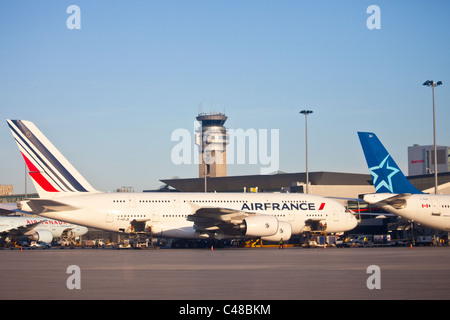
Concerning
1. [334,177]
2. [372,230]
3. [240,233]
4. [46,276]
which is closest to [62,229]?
[240,233]

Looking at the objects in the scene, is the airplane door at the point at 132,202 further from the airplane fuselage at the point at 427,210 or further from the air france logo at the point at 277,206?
the airplane fuselage at the point at 427,210

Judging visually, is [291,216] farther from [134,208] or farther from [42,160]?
[42,160]

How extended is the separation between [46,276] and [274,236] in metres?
29.4

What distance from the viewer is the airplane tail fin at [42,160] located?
46.8 m

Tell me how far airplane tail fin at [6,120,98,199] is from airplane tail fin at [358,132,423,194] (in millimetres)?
23670

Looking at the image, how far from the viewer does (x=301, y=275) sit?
20.5 metres

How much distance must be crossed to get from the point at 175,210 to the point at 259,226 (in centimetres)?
714

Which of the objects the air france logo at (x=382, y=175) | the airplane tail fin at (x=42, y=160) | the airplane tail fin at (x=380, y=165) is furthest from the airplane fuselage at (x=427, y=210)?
the airplane tail fin at (x=42, y=160)

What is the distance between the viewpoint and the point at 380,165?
48.8 metres

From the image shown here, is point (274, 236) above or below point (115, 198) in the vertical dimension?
below

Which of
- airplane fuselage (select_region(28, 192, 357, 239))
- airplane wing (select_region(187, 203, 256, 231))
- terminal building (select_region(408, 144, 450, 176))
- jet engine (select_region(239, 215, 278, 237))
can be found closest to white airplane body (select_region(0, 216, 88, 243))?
airplane fuselage (select_region(28, 192, 357, 239))

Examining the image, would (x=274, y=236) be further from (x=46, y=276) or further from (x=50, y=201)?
(x=46, y=276)

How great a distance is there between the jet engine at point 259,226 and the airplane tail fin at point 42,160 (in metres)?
14.2

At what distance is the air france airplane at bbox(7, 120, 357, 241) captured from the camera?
153 feet
